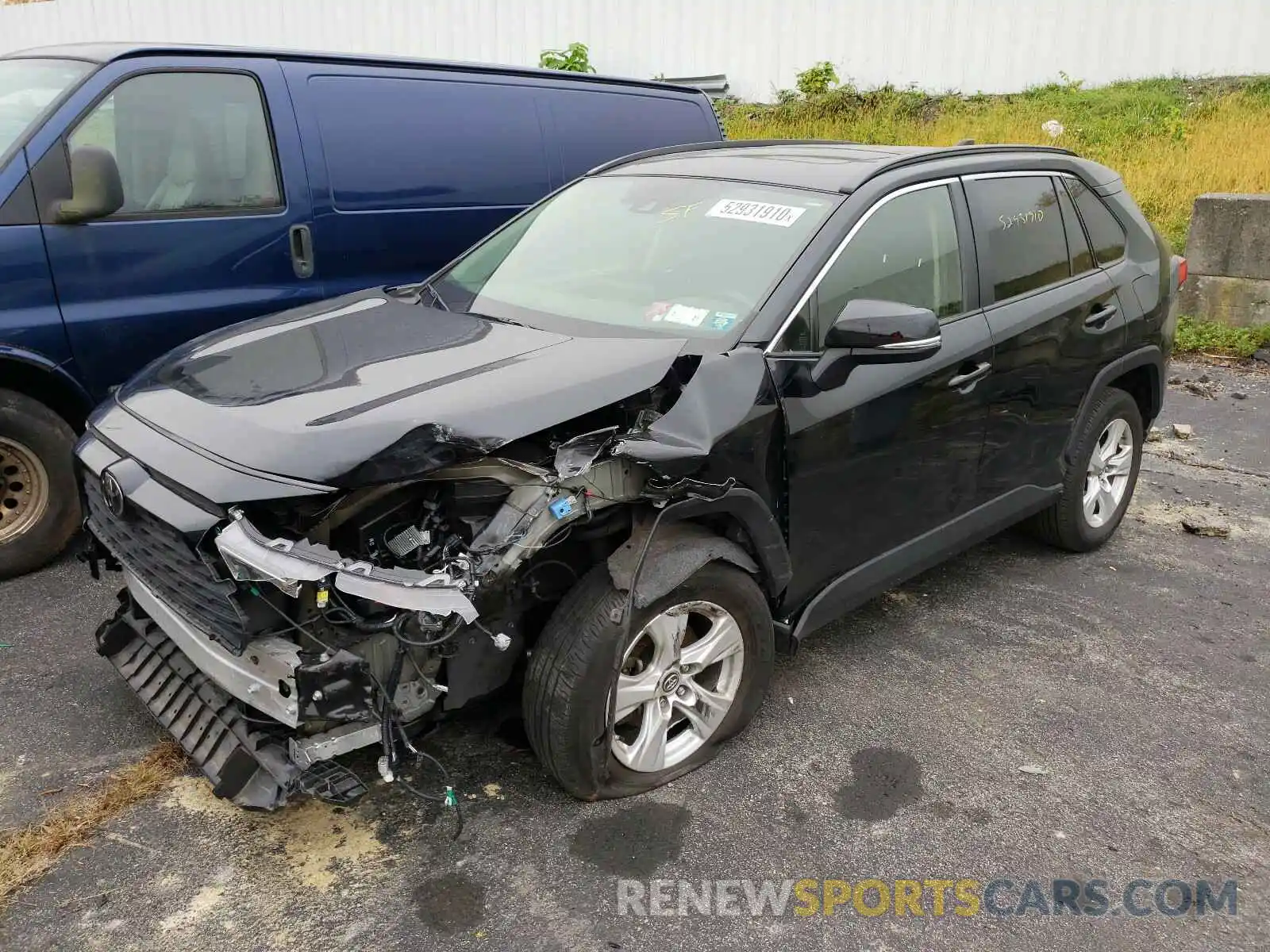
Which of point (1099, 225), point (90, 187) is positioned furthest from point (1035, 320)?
point (90, 187)

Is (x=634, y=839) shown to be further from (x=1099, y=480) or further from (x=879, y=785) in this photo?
(x=1099, y=480)

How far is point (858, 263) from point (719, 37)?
11901 millimetres

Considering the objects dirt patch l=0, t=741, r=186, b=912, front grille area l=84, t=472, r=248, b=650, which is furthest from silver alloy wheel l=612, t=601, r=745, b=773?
dirt patch l=0, t=741, r=186, b=912

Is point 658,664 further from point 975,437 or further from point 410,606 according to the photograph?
point 975,437

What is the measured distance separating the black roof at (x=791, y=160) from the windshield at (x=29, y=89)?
7.37ft

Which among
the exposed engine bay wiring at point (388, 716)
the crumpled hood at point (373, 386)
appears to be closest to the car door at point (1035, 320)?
the crumpled hood at point (373, 386)

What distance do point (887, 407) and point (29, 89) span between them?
12.5ft

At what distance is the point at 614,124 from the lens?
236 inches

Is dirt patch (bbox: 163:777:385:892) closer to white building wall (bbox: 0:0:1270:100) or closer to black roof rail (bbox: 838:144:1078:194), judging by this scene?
black roof rail (bbox: 838:144:1078:194)

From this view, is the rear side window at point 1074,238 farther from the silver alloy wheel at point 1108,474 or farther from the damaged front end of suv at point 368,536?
the damaged front end of suv at point 368,536

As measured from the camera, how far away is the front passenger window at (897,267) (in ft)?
10.6

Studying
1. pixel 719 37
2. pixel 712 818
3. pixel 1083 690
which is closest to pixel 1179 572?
pixel 1083 690

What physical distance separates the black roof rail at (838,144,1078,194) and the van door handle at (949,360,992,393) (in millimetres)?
758

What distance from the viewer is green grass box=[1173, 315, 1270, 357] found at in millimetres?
7988
